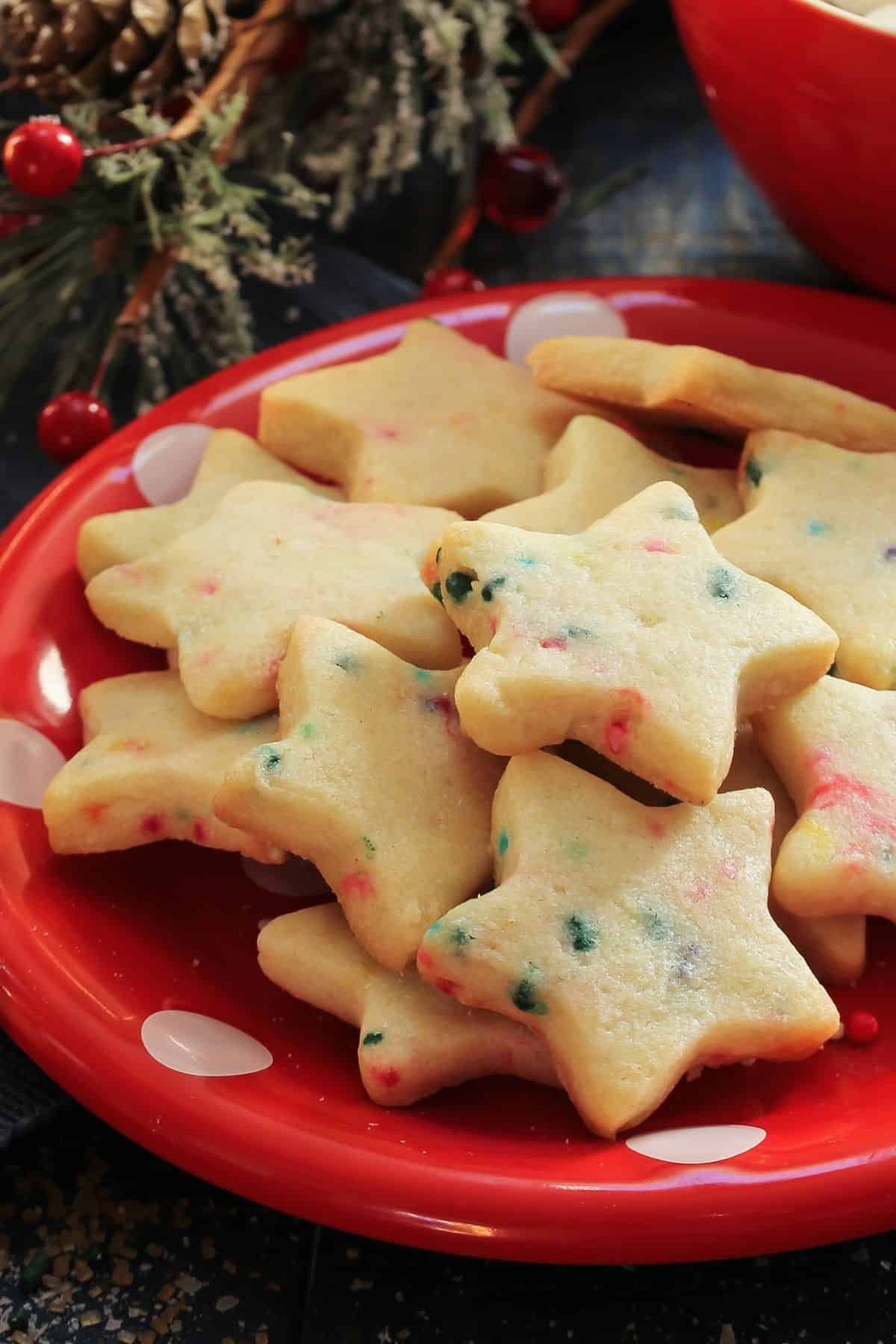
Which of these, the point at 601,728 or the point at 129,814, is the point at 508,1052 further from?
the point at 129,814

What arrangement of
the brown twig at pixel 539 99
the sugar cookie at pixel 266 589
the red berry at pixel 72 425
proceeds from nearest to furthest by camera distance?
the sugar cookie at pixel 266 589
the red berry at pixel 72 425
the brown twig at pixel 539 99

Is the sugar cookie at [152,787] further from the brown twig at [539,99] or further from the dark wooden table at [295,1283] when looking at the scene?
the brown twig at [539,99]

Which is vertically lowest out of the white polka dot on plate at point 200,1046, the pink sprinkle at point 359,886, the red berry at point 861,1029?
the red berry at point 861,1029

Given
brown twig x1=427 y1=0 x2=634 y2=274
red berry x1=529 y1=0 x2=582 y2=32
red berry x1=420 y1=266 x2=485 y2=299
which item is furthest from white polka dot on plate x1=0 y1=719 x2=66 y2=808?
red berry x1=529 y1=0 x2=582 y2=32

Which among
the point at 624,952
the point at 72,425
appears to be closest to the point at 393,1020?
the point at 624,952

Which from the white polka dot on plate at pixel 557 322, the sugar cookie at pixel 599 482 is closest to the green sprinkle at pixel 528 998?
the sugar cookie at pixel 599 482

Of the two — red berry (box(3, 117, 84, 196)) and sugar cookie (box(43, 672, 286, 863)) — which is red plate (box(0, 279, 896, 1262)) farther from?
red berry (box(3, 117, 84, 196))
